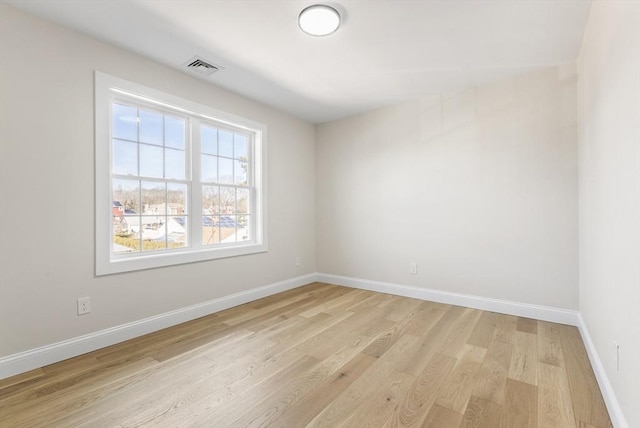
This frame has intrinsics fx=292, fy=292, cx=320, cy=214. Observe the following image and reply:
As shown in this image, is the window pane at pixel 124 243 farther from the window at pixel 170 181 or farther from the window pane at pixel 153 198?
the window pane at pixel 153 198

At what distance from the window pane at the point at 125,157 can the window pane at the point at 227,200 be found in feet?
3.20

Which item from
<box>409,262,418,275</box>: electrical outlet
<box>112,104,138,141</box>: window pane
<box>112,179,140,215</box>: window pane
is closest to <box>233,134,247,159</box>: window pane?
<box>112,104,138,141</box>: window pane

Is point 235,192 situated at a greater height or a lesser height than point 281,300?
greater

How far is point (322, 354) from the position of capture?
7.51ft

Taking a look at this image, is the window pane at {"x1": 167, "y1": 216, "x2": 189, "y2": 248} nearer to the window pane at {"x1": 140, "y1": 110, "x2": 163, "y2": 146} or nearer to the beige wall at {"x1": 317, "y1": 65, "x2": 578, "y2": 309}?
the window pane at {"x1": 140, "y1": 110, "x2": 163, "y2": 146}

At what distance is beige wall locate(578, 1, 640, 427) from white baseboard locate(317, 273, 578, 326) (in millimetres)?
593

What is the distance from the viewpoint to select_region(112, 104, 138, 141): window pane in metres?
2.65

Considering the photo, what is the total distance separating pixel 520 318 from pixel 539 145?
178 cm

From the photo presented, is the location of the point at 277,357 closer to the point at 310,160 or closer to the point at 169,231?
the point at 169,231

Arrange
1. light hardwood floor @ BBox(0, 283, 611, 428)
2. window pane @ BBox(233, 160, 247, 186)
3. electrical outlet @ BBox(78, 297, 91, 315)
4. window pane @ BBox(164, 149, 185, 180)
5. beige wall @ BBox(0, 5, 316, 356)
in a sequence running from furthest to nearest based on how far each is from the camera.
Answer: window pane @ BBox(233, 160, 247, 186), window pane @ BBox(164, 149, 185, 180), electrical outlet @ BBox(78, 297, 91, 315), beige wall @ BBox(0, 5, 316, 356), light hardwood floor @ BBox(0, 283, 611, 428)

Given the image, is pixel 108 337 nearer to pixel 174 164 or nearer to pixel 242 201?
pixel 174 164

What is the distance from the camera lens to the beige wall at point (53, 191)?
80.0 inches

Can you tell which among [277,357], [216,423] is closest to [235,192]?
[277,357]

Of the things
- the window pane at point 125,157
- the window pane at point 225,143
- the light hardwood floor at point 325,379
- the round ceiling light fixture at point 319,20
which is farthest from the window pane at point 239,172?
the round ceiling light fixture at point 319,20
